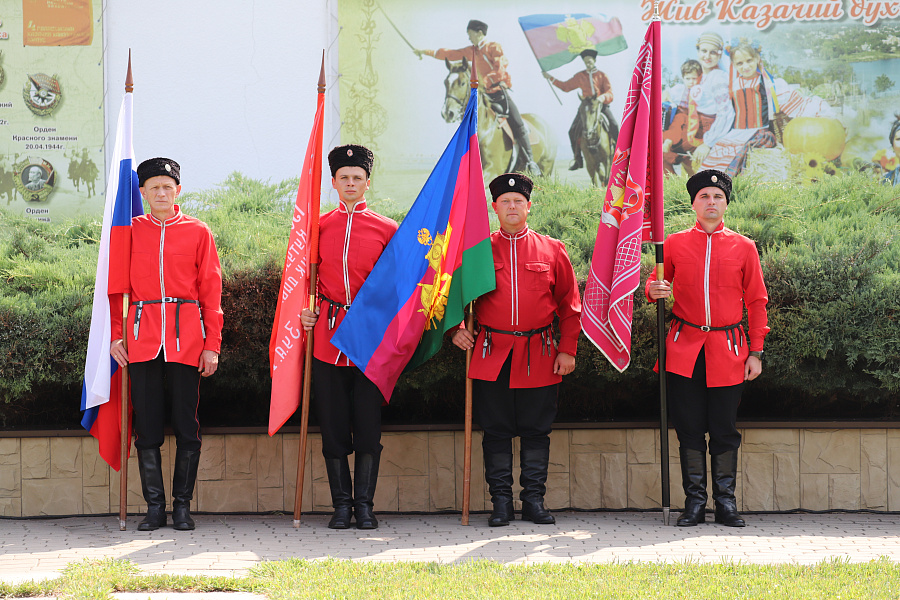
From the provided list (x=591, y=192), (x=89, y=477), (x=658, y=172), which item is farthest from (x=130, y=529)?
(x=591, y=192)

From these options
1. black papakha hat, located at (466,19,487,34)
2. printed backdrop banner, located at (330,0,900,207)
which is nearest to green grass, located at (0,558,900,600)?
printed backdrop banner, located at (330,0,900,207)

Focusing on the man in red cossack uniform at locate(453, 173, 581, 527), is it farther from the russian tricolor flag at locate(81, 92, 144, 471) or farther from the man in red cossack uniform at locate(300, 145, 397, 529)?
the russian tricolor flag at locate(81, 92, 144, 471)

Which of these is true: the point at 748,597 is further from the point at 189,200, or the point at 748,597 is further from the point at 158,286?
the point at 189,200

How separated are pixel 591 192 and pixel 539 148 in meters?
3.00

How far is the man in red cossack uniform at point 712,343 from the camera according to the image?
459 cm

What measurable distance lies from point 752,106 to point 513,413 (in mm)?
6391

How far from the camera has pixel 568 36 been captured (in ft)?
31.3

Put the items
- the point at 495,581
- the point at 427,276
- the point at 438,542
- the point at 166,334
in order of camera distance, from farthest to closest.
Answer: the point at 427,276 < the point at 166,334 < the point at 438,542 < the point at 495,581

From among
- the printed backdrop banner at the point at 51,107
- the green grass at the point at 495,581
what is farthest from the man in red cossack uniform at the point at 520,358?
the printed backdrop banner at the point at 51,107

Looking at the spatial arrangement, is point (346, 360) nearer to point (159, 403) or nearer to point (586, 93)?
point (159, 403)

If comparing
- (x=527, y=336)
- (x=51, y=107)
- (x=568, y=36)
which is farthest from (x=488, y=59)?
(x=527, y=336)

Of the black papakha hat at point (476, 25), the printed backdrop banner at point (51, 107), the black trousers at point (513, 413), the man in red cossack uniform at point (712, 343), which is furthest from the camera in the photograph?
the black papakha hat at point (476, 25)

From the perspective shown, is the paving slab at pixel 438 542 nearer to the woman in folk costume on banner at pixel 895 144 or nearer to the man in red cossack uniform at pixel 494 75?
the man in red cossack uniform at pixel 494 75

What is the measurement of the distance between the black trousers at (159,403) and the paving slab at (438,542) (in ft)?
1.53
